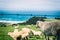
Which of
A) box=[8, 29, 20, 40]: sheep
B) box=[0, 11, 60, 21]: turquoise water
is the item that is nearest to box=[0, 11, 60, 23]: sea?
box=[0, 11, 60, 21]: turquoise water

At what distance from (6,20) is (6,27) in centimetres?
9

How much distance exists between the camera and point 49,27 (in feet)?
5.07

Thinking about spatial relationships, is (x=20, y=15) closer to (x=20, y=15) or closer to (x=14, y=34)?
(x=20, y=15)

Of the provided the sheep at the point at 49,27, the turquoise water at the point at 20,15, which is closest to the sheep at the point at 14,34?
the turquoise water at the point at 20,15

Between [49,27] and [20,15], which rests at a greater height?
[20,15]

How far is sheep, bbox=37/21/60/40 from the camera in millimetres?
1535

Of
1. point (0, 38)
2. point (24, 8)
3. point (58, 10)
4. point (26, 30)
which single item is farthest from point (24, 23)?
point (58, 10)

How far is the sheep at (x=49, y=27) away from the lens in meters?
1.54

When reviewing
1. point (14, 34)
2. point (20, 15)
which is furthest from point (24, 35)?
point (20, 15)

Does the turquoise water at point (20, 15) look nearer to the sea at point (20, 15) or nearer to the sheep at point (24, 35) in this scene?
the sea at point (20, 15)

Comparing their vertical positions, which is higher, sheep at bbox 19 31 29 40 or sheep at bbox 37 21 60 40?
sheep at bbox 37 21 60 40

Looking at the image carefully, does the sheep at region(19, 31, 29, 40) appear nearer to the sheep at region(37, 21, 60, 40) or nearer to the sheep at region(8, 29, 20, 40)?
the sheep at region(8, 29, 20, 40)

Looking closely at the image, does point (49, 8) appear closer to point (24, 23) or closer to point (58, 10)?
point (58, 10)

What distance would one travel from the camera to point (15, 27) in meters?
1.54
